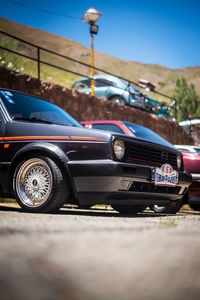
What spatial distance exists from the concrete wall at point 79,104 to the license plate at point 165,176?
17.1 feet

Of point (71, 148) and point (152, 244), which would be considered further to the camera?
point (71, 148)

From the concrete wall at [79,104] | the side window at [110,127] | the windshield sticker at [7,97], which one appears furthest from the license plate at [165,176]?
the concrete wall at [79,104]

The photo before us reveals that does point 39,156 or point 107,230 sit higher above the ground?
point 39,156

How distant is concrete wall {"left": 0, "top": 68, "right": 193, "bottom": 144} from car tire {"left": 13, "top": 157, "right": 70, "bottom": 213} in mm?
4690

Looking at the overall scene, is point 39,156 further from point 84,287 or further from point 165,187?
point 84,287

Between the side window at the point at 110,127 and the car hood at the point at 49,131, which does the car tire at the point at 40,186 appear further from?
the side window at the point at 110,127

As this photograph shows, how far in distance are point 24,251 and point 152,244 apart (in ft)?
1.87

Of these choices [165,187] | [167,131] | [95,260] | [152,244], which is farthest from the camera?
[167,131]

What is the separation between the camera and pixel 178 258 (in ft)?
4.31

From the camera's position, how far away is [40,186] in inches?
146

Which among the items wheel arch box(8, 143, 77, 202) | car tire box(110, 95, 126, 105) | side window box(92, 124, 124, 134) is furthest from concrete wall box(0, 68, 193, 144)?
wheel arch box(8, 143, 77, 202)

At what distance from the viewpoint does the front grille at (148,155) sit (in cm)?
383

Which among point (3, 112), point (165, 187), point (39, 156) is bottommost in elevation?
point (165, 187)

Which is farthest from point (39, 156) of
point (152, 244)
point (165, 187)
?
point (152, 244)
